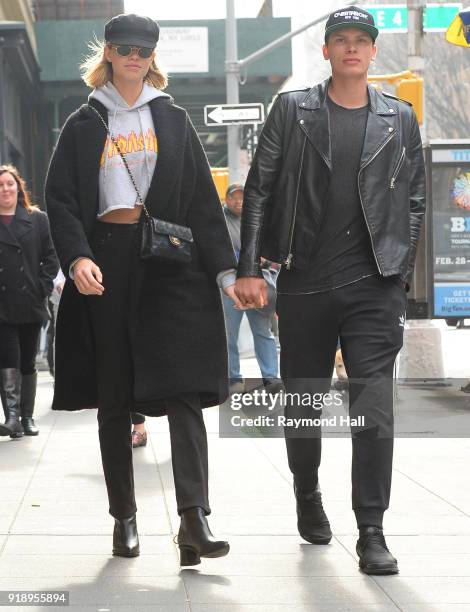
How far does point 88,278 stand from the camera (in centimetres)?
483

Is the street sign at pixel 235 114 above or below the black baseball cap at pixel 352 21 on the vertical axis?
above

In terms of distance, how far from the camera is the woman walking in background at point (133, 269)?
4953 millimetres

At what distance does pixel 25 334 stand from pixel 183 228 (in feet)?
15.3

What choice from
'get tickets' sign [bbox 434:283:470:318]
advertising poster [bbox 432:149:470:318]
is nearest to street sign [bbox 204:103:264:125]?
advertising poster [bbox 432:149:470:318]

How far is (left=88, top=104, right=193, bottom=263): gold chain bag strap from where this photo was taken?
485cm

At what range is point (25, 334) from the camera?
9.46 metres

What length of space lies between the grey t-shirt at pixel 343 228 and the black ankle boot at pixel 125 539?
3.67 feet

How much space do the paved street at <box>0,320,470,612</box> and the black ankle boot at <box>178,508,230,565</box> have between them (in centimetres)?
7

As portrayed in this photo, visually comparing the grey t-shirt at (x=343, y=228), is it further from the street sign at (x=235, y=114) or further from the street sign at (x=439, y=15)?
the street sign at (x=235, y=114)

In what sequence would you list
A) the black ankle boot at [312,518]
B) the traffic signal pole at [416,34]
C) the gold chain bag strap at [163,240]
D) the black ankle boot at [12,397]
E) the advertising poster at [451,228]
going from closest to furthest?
the gold chain bag strap at [163,240] → the black ankle boot at [312,518] → the black ankle boot at [12,397] → the advertising poster at [451,228] → the traffic signal pole at [416,34]

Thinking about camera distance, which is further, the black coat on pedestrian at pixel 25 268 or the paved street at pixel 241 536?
the black coat on pedestrian at pixel 25 268

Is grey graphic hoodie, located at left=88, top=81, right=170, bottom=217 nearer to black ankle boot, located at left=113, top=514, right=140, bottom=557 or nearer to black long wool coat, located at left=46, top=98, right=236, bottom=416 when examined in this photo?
black long wool coat, located at left=46, top=98, right=236, bottom=416

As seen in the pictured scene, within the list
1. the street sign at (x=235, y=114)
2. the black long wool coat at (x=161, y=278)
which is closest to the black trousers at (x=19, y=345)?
the black long wool coat at (x=161, y=278)

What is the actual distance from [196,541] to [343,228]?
127 centimetres
